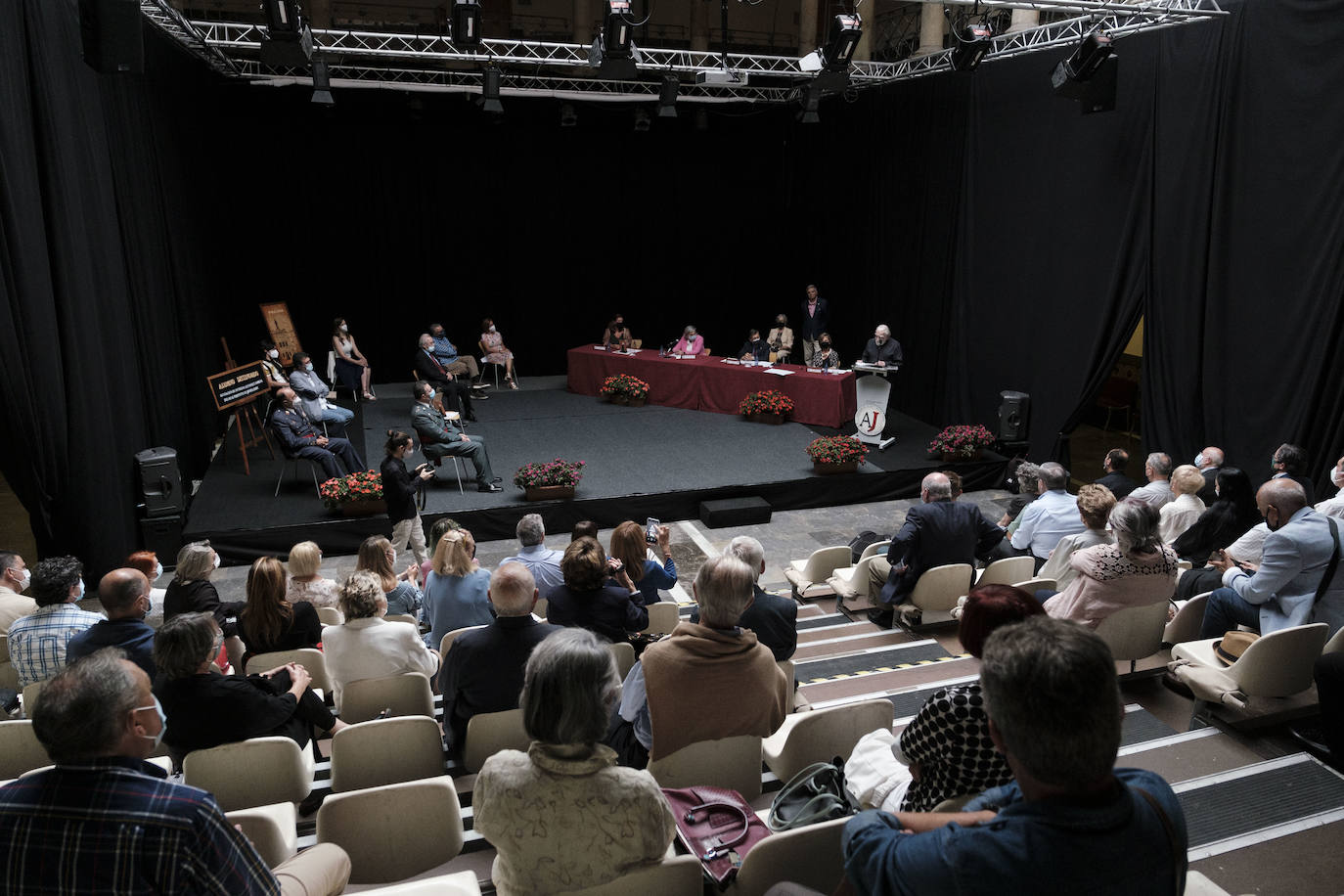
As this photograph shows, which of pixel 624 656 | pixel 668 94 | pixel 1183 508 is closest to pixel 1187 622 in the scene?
pixel 1183 508

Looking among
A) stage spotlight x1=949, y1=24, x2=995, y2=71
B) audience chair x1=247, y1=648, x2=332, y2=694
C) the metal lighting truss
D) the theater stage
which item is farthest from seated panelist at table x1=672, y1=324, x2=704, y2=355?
audience chair x1=247, y1=648, x2=332, y2=694

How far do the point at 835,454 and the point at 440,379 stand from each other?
5.11m

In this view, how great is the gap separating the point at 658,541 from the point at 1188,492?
11.5ft

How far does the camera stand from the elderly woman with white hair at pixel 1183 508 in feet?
19.7

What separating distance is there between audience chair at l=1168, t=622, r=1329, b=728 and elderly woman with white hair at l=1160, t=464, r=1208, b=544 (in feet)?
7.74

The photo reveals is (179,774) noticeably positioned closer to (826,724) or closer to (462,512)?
(826,724)

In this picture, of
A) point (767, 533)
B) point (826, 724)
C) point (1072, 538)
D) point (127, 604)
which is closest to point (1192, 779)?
point (826, 724)

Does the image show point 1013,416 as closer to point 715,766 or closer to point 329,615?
point 329,615

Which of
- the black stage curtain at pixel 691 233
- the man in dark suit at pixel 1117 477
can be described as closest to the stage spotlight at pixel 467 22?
the black stage curtain at pixel 691 233

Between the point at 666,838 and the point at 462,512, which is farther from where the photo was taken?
the point at 462,512

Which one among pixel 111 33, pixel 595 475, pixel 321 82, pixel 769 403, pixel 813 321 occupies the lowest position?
pixel 595 475

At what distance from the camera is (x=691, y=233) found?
53.9 feet

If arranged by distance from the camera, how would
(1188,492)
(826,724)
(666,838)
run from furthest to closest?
(1188,492) < (826,724) < (666,838)

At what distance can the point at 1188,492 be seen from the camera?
6.04 metres
